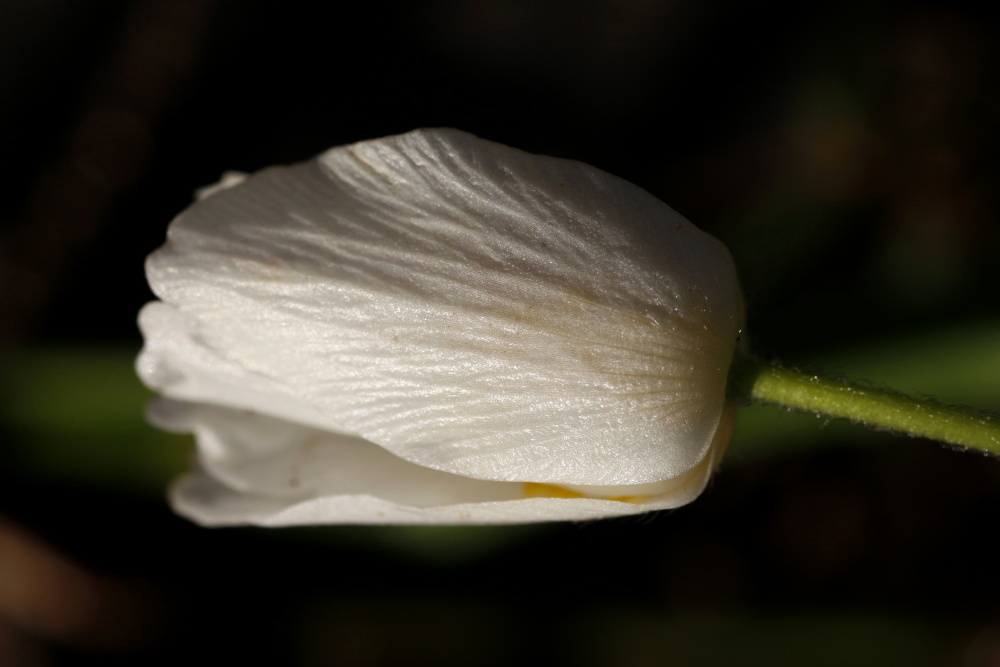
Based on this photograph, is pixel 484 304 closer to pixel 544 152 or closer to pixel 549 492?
pixel 549 492

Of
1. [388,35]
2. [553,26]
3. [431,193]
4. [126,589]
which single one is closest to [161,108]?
[388,35]

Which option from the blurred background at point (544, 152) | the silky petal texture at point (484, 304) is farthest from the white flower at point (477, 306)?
the blurred background at point (544, 152)

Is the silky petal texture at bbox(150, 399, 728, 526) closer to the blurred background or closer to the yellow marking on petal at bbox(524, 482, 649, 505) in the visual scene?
the yellow marking on petal at bbox(524, 482, 649, 505)

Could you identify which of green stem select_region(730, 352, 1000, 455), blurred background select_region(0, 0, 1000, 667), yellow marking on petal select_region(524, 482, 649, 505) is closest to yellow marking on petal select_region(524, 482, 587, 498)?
yellow marking on petal select_region(524, 482, 649, 505)

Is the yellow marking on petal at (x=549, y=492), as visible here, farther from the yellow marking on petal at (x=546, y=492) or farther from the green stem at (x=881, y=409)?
the green stem at (x=881, y=409)

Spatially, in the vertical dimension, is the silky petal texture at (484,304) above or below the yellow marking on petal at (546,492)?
above
